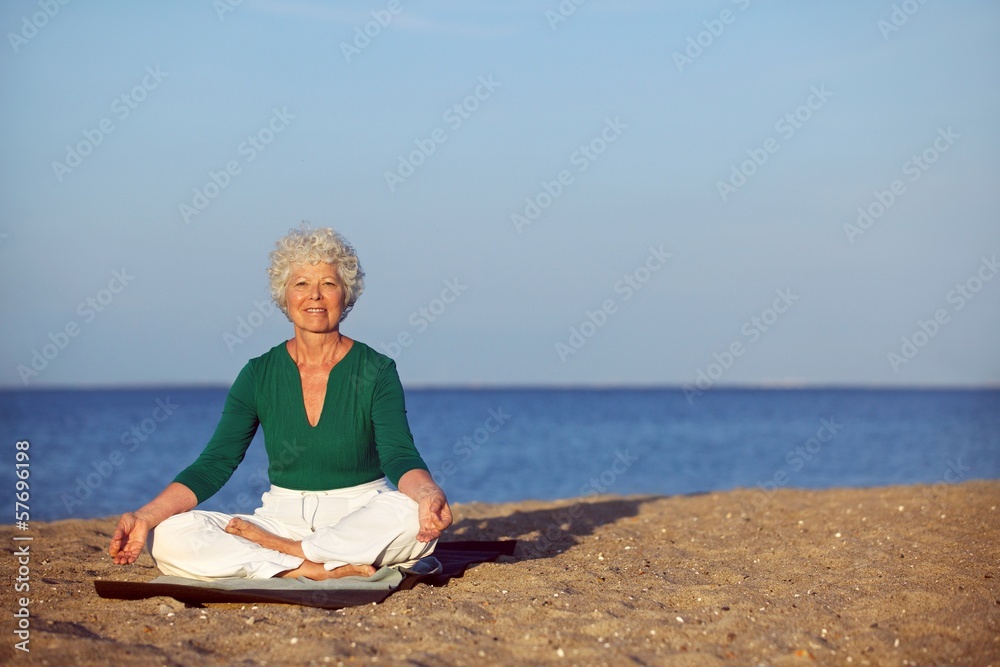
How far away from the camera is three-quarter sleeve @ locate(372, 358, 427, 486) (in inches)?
213

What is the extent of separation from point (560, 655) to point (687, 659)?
0.52 meters

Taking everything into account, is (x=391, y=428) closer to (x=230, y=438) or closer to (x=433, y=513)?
(x=433, y=513)

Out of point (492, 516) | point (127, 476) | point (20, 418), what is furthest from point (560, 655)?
point (20, 418)

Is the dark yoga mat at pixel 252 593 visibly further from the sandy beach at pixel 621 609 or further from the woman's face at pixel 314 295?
the woman's face at pixel 314 295

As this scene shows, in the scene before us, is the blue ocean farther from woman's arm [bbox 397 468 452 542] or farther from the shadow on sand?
woman's arm [bbox 397 468 452 542]

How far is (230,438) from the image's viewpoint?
18.6 feet

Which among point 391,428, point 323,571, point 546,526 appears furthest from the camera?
point 546,526

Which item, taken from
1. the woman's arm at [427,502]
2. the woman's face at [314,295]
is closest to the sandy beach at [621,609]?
the woman's arm at [427,502]

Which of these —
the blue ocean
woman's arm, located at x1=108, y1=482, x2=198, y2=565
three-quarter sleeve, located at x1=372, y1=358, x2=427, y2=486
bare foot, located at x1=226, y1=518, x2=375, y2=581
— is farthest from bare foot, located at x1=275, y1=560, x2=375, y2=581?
the blue ocean

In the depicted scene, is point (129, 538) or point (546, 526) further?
point (546, 526)

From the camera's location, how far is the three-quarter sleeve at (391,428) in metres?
5.40

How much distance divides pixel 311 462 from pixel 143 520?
907 millimetres

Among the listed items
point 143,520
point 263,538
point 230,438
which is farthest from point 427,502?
point 143,520

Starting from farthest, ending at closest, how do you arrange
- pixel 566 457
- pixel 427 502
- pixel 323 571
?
pixel 566 457, pixel 323 571, pixel 427 502
